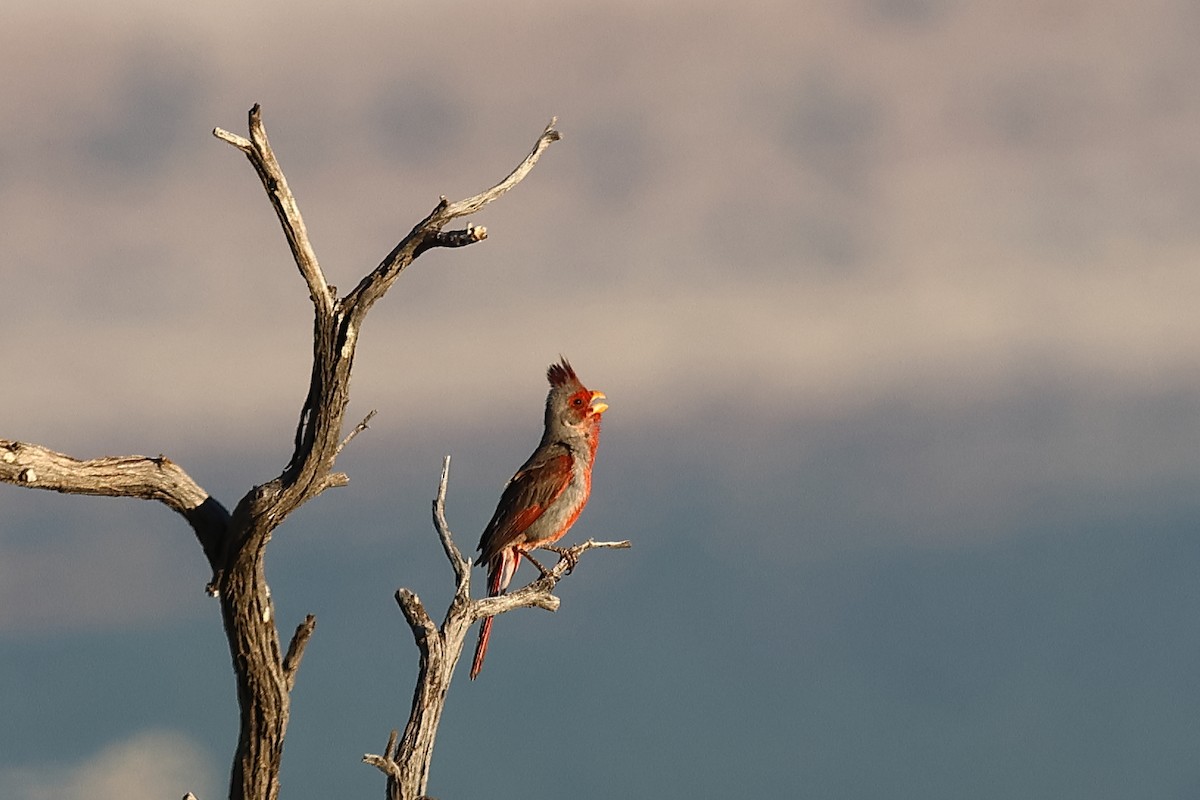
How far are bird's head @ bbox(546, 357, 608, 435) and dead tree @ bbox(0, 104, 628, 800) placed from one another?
15.6 feet

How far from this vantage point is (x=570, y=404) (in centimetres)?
1600

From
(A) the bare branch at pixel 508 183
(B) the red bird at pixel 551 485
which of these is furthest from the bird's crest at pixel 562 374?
(A) the bare branch at pixel 508 183

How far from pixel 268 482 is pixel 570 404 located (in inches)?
223

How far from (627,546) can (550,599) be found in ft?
3.16

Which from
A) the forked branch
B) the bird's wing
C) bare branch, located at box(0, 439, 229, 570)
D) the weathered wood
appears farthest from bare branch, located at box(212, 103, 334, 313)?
the bird's wing

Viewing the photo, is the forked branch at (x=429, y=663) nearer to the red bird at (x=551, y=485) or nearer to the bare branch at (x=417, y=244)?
the red bird at (x=551, y=485)

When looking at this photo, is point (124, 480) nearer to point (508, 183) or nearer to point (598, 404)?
point (508, 183)

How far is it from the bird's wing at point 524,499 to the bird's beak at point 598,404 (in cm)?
58

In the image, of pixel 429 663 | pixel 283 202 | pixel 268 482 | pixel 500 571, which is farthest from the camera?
pixel 500 571

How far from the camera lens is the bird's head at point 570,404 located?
16.0 m

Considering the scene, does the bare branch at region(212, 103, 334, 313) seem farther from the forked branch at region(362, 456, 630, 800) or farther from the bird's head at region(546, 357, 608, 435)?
the bird's head at region(546, 357, 608, 435)

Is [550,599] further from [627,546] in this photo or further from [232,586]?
[232,586]

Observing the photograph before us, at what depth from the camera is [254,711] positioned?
11.4m

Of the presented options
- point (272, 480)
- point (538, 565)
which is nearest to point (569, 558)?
point (538, 565)
